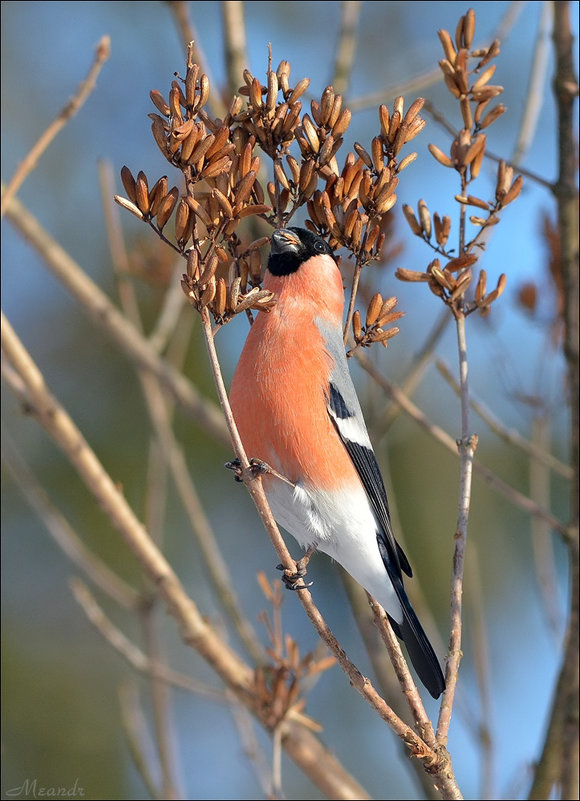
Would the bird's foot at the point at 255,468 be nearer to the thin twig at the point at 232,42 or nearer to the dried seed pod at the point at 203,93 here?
the dried seed pod at the point at 203,93

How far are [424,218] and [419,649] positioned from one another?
4.26ft

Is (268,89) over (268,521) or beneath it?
over

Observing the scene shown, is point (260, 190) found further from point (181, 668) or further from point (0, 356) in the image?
point (181, 668)

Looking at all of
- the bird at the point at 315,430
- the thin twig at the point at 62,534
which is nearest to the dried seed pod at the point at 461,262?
the bird at the point at 315,430

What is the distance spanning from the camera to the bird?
2.62 m

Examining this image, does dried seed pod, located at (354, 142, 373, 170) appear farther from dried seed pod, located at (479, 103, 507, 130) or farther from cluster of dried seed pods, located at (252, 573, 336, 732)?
cluster of dried seed pods, located at (252, 573, 336, 732)

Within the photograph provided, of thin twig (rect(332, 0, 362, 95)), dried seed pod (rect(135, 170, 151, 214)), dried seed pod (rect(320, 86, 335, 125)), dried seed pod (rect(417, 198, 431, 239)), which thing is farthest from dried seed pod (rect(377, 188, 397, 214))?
thin twig (rect(332, 0, 362, 95))

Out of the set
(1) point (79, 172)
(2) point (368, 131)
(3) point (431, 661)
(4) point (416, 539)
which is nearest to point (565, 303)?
(3) point (431, 661)

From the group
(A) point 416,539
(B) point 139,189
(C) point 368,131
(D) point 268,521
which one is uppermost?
(C) point 368,131

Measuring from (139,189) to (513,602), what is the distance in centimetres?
615

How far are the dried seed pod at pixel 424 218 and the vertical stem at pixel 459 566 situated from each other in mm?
220

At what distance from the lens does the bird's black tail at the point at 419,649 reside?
2721 millimetres

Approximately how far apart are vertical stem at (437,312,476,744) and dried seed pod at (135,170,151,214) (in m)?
0.79

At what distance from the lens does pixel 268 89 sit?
6.88 ft
